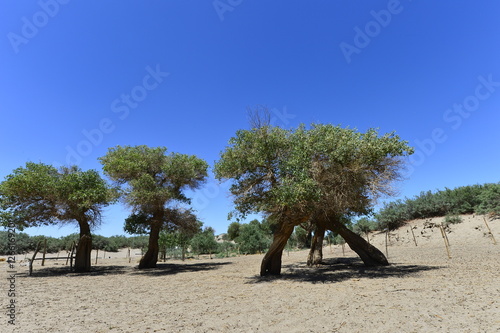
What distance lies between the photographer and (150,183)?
757 inches

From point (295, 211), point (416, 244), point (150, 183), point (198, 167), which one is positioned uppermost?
point (198, 167)

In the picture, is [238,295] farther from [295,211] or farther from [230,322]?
[295,211]

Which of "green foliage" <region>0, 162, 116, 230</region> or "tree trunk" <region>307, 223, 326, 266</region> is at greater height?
"green foliage" <region>0, 162, 116, 230</region>

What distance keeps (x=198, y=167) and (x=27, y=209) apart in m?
12.0

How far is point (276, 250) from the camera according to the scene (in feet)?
46.0

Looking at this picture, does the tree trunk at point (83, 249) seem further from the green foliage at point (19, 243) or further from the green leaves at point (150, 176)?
the green foliage at point (19, 243)

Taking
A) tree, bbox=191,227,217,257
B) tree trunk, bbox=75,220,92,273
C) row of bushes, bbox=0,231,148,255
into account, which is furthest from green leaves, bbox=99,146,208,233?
tree, bbox=191,227,217,257

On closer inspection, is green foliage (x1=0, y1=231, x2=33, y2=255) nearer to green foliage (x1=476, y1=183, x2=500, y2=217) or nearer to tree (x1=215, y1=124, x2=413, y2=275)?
tree (x1=215, y1=124, x2=413, y2=275)

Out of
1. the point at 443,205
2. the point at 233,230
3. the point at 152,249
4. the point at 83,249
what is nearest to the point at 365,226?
the point at 443,205

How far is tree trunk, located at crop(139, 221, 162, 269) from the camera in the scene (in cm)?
2208

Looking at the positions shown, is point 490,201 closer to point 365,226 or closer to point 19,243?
point 365,226

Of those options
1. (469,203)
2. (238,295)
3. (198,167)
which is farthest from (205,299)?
(469,203)

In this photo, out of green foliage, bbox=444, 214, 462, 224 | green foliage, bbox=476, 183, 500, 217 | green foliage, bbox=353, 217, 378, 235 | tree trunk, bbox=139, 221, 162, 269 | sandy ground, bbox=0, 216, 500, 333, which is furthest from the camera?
green foliage, bbox=353, 217, 378, 235

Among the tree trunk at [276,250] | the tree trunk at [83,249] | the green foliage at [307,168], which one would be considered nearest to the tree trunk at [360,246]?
the green foliage at [307,168]
